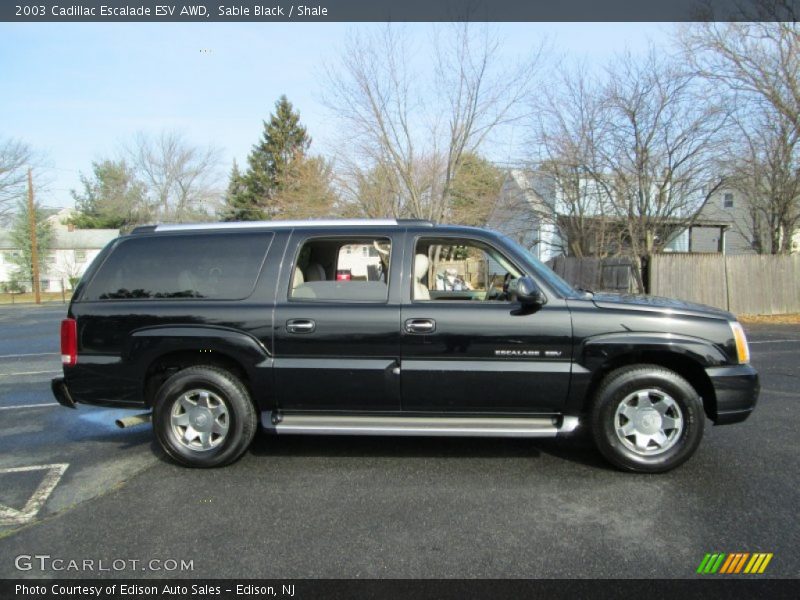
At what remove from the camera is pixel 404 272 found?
3.96 metres

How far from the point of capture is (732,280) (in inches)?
596

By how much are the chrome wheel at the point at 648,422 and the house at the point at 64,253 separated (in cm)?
5126

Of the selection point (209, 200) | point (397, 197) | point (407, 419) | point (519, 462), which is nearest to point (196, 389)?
point (407, 419)

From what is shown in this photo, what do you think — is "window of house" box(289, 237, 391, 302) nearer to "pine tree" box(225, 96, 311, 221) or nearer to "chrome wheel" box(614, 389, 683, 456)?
"chrome wheel" box(614, 389, 683, 456)

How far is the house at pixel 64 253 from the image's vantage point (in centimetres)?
4616

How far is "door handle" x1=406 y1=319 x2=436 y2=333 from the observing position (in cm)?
378

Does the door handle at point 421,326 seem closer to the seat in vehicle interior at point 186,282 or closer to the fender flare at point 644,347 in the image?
the fender flare at point 644,347

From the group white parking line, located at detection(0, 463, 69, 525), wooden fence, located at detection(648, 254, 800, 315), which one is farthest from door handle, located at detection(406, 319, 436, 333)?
wooden fence, located at detection(648, 254, 800, 315)

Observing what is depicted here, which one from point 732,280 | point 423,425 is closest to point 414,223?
point 423,425

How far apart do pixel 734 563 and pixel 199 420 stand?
369cm

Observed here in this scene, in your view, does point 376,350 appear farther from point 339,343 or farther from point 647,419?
point 647,419

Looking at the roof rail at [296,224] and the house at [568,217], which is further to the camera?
the house at [568,217]
